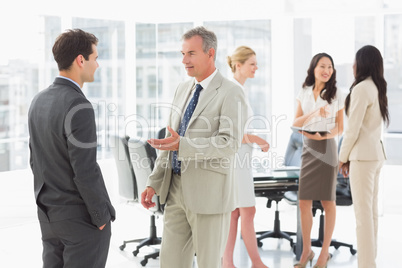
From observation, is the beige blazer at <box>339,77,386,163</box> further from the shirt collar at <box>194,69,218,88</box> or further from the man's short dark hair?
the man's short dark hair

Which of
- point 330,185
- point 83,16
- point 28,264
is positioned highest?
point 83,16

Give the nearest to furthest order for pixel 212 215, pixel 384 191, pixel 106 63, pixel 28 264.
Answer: pixel 212 215, pixel 28 264, pixel 384 191, pixel 106 63

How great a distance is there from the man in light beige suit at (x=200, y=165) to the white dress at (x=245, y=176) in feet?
3.72

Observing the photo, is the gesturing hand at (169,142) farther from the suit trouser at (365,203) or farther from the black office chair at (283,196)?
the black office chair at (283,196)

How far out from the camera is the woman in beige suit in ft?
12.6

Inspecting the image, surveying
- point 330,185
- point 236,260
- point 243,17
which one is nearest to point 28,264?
point 236,260

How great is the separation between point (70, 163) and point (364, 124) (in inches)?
89.5

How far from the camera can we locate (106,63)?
7266mm

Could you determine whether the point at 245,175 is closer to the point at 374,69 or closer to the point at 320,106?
the point at 320,106

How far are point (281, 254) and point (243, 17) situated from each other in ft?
10.9

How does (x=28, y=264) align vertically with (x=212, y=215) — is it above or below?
below

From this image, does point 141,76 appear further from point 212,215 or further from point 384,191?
point 212,215

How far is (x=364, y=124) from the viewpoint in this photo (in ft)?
12.8

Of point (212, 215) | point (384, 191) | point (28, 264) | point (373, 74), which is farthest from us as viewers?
Answer: point (384, 191)
